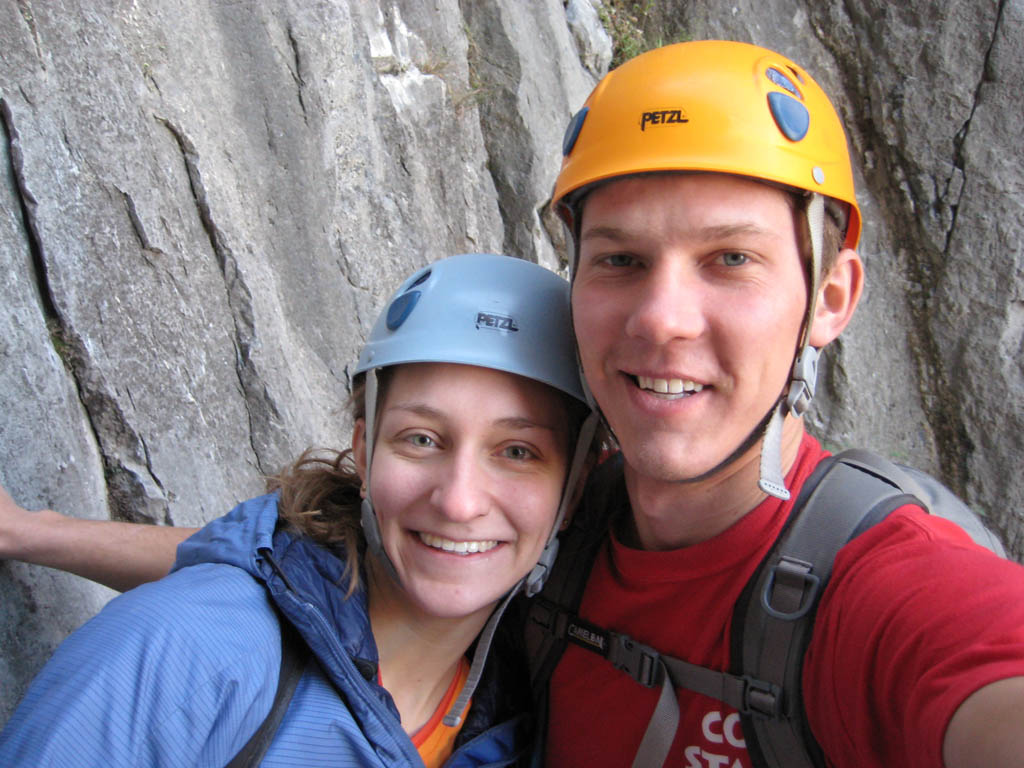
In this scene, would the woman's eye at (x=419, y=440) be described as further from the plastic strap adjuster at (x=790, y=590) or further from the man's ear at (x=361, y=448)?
the plastic strap adjuster at (x=790, y=590)

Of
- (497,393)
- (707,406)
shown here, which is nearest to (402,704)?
(497,393)

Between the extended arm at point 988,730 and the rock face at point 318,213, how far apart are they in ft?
9.67

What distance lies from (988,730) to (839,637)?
17.3 inches

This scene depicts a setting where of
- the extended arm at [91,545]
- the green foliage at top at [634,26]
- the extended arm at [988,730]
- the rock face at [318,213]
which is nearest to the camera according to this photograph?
the extended arm at [988,730]

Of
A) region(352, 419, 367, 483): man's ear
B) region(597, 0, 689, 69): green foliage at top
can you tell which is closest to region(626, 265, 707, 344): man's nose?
region(352, 419, 367, 483): man's ear

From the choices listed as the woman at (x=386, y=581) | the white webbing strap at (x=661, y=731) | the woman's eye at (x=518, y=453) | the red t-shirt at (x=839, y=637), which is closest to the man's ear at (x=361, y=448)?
the woman at (x=386, y=581)

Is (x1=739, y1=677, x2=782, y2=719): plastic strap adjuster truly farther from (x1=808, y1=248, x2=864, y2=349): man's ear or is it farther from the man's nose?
(x1=808, y1=248, x2=864, y2=349): man's ear

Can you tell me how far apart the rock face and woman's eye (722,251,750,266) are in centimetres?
261

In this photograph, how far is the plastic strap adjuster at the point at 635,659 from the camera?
80.5 inches

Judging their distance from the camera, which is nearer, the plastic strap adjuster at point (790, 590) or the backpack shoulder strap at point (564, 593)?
the plastic strap adjuster at point (790, 590)

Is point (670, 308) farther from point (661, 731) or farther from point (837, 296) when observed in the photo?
point (661, 731)

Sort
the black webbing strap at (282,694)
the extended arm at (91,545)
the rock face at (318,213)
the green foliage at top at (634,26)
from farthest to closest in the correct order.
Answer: the green foliage at top at (634,26), the rock face at (318,213), the extended arm at (91,545), the black webbing strap at (282,694)

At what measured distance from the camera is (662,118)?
2.12m

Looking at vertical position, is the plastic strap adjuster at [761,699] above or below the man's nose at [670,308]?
below
